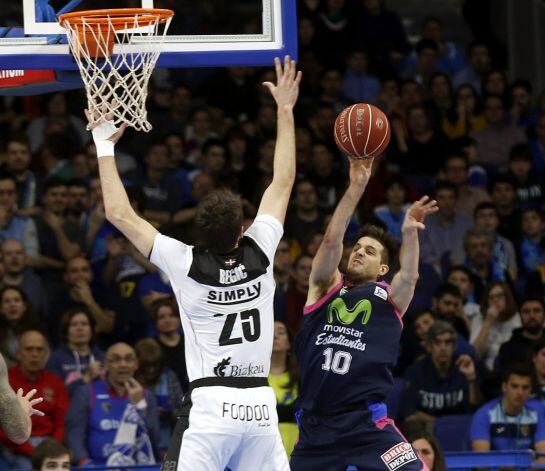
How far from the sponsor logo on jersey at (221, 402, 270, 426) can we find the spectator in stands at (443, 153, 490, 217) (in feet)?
27.6

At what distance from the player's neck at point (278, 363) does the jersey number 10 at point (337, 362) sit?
2.96 m

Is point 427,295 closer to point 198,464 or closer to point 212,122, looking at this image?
point 212,122

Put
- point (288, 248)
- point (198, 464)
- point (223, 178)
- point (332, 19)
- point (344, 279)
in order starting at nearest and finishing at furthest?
point (198, 464) → point (344, 279) → point (288, 248) → point (223, 178) → point (332, 19)

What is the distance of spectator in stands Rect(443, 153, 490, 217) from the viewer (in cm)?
1485

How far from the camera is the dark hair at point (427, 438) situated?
9.42 m

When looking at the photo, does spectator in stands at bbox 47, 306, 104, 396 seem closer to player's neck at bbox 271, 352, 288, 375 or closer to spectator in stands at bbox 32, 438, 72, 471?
player's neck at bbox 271, 352, 288, 375

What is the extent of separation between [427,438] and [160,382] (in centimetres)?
282

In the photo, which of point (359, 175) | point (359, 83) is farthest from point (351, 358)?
point (359, 83)

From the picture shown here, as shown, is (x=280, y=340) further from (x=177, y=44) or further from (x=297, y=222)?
(x=177, y=44)

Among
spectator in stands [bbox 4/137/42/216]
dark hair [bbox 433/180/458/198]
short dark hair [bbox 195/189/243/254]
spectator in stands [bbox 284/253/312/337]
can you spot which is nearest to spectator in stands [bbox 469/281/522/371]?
dark hair [bbox 433/180/458/198]

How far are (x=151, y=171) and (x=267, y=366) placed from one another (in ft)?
23.8

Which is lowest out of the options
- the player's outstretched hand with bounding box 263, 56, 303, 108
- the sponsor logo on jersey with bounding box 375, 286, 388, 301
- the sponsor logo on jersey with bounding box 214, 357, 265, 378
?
the sponsor logo on jersey with bounding box 214, 357, 265, 378

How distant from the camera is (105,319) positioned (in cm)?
1219

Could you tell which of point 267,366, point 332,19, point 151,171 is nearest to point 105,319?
point 151,171
